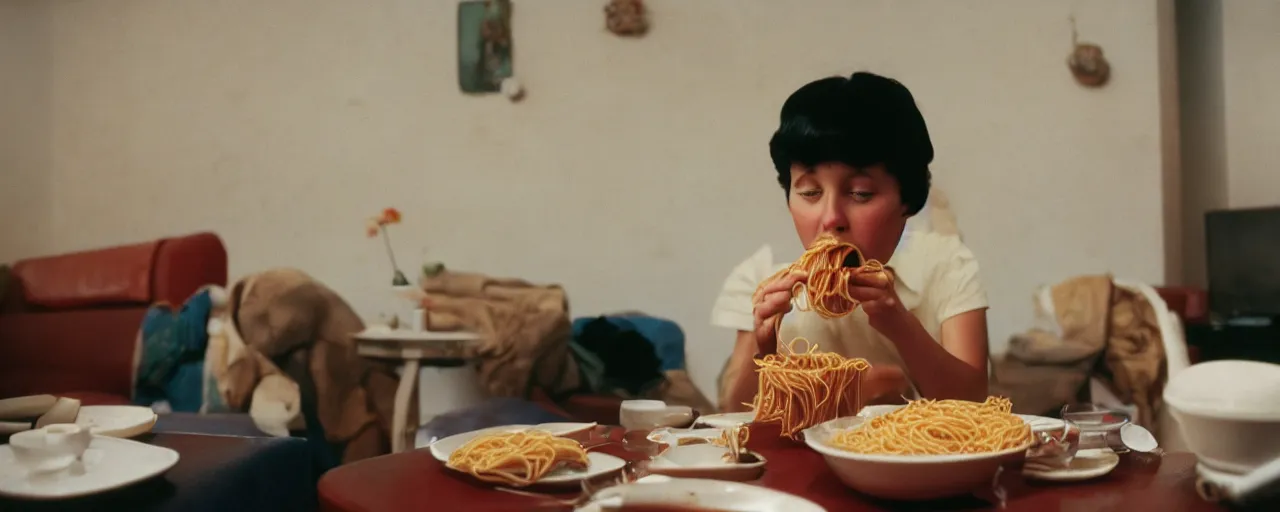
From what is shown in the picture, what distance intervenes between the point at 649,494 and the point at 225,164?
2379 mm

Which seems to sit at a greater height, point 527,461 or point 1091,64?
point 1091,64

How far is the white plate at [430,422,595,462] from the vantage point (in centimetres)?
77

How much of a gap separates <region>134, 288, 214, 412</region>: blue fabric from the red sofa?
0.28m

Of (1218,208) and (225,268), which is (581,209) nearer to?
(225,268)

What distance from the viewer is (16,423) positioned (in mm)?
915

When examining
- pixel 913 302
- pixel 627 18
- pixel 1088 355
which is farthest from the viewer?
pixel 627 18

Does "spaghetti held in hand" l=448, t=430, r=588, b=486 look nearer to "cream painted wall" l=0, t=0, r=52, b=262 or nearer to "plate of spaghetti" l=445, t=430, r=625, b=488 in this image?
"plate of spaghetti" l=445, t=430, r=625, b=488

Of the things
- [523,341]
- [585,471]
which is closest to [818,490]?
[585,471]

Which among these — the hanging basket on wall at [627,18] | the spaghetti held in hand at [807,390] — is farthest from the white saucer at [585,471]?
the hanging basket on wall at [627,18]

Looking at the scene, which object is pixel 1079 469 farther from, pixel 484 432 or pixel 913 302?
pixel 913 302

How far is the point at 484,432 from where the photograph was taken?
0.82 metres

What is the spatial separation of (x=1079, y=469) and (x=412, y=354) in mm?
1591

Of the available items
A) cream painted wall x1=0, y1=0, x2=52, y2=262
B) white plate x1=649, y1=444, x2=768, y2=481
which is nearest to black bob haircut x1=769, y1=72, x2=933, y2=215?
white plate x1=649, y1=444, x2=768, y2=481

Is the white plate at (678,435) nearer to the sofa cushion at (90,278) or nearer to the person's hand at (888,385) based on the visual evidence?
the person's hand at (888,385)
